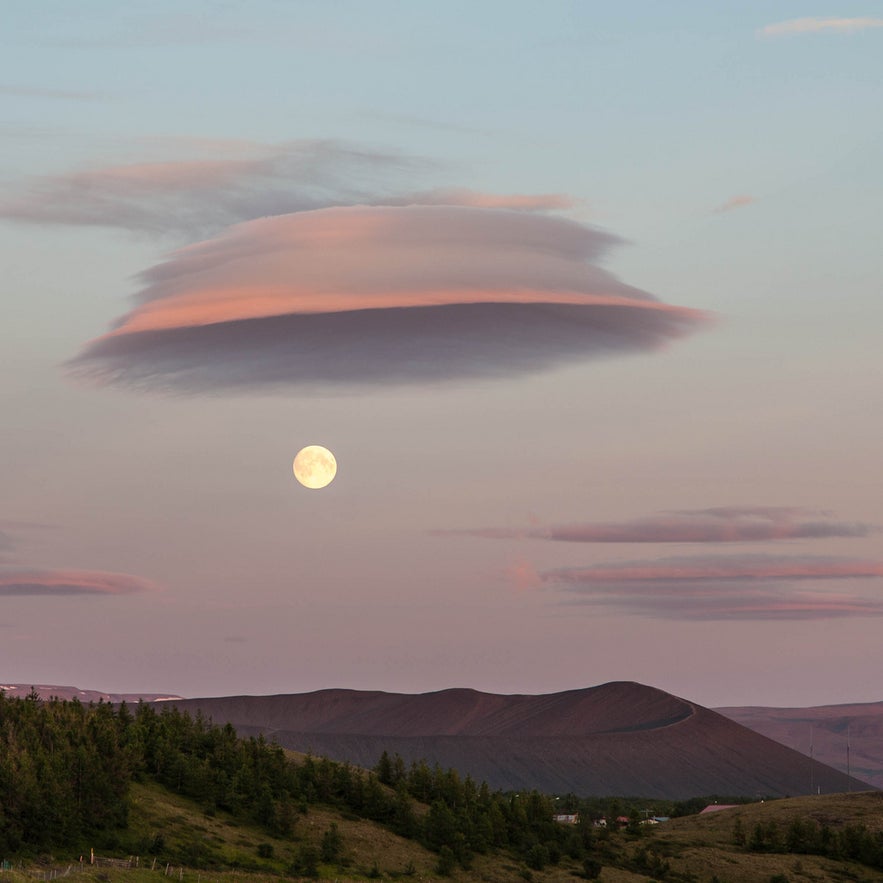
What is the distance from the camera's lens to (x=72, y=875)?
78625 mm

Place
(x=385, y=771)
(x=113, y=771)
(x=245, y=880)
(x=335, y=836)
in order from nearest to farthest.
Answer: (x=245, y=880), (x=113, y=771), (x=335, y=836), (x=385, y=771)

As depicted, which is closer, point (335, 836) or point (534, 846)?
point (335, 836)

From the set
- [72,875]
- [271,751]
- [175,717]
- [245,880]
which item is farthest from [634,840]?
[72,875]

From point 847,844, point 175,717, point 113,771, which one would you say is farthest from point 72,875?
point 847,844

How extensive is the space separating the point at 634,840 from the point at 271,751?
37484mm

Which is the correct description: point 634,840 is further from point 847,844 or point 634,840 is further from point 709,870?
point 847,844

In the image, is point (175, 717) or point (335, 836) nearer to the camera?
point (335, 836)

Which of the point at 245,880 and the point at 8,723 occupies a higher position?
the point at 8,723

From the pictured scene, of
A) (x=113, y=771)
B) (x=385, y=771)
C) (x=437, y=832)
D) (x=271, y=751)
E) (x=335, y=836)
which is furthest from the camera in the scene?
(x=385, y=771)

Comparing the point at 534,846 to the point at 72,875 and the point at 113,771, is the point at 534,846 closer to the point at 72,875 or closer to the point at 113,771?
the point at 113,771

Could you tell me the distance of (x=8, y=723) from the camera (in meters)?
110

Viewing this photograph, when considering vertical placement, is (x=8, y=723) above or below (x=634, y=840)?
above

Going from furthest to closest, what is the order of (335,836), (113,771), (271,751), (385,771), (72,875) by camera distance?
(385,771) < (271,751) < (335,836) < (113,771) < (72,875)

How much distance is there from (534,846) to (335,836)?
72.5 feet
